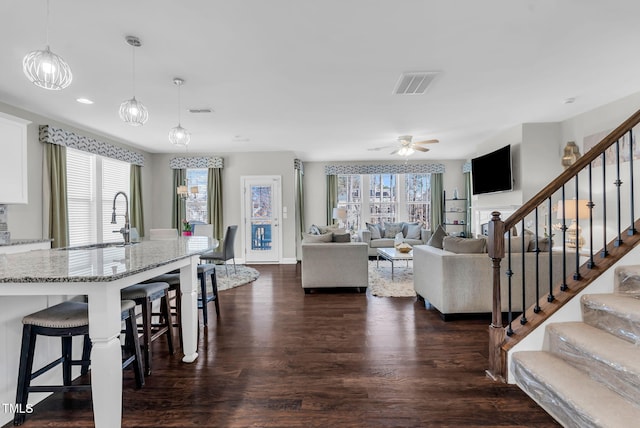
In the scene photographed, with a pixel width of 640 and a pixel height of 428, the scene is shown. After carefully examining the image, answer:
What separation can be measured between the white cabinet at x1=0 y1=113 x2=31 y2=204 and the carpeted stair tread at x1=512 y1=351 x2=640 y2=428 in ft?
16.6

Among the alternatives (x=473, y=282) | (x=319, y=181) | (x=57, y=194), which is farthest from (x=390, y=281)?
(x=57, y=194)

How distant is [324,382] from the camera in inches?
82.3

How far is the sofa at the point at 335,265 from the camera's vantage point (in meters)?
4.37

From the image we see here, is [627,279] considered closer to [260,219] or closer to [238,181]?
[260,219]

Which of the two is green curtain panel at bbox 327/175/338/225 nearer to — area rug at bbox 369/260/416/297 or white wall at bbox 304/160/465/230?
white wall at bbox 304/160/465/230

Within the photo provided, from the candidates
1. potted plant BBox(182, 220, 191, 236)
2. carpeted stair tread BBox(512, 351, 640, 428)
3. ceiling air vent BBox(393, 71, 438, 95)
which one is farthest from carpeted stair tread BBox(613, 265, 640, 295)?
potted plant BBox(182, 220, 191, 236)

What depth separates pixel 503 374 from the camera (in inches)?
81.4

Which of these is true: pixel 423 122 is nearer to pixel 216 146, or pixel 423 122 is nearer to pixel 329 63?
pixel 329 63

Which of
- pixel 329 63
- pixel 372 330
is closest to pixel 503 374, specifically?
pixel 372 330

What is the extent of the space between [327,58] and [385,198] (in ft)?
20.6

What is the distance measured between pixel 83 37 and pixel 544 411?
13.1ft

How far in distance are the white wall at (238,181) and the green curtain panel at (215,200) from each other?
5.0 inches

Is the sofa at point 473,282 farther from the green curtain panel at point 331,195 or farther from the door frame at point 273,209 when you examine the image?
the green curtain panel at point 331,195

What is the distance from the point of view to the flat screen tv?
551 centimetres
